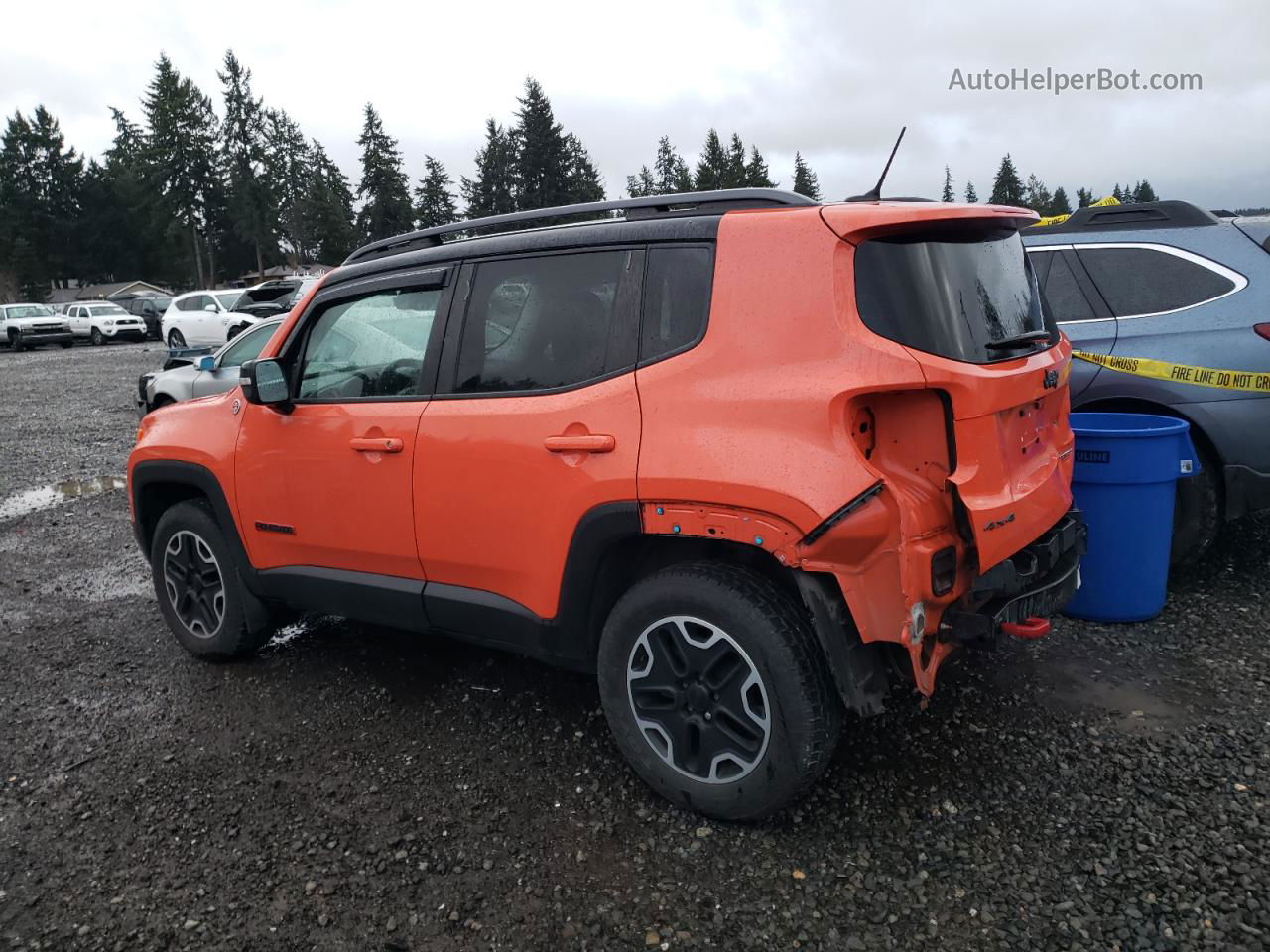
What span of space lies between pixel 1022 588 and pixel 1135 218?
10.6 feet

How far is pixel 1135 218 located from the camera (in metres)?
5.27

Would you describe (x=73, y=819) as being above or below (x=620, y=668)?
below

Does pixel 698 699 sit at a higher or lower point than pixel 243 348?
lower

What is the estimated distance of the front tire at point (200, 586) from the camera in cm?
443

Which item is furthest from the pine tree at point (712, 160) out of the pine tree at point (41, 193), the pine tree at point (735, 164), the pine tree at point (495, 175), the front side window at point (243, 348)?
the front side window at point (243, 348)

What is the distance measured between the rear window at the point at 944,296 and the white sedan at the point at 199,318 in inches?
927

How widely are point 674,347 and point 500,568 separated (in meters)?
1.03

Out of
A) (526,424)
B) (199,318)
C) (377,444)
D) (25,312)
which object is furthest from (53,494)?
(25,312)

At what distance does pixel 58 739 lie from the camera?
394 centimetres

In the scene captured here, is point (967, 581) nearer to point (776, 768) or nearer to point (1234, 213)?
point (776, 768)

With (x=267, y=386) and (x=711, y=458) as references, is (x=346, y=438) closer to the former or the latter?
(x=267, y=386)

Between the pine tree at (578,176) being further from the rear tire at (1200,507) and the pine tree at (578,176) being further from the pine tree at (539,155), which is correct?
the rear tire at (1200,507)

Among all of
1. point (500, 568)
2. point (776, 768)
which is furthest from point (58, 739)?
point (776, 768)

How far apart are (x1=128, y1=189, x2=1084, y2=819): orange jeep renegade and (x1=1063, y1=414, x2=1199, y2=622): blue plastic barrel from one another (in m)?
0.90
